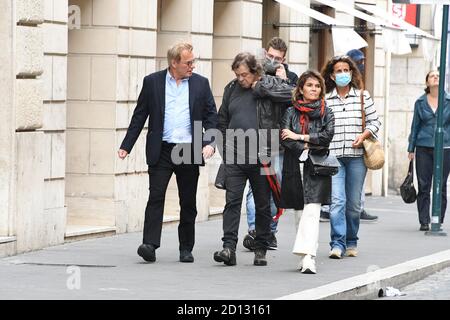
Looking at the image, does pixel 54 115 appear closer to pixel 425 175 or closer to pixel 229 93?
pixel 229 93

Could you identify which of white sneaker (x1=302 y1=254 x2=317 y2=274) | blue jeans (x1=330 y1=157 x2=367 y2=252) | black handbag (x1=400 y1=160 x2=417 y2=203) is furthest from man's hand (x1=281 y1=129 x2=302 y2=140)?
black handbag (x1=400 y1=160 x2=417 y2=203)

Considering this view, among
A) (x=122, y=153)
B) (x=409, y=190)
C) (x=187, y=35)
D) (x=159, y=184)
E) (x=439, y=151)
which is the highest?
(x=187, y=35)

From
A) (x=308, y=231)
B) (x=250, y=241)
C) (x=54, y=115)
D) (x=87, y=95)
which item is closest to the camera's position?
(x=308, y=231)

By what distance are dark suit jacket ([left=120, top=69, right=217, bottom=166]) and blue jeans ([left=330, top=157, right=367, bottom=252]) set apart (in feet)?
4.90

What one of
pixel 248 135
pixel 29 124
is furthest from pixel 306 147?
pixel 29 124

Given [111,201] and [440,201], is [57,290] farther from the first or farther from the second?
[440,201]

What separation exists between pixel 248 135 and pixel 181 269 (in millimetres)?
1253

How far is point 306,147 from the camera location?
1326 cm

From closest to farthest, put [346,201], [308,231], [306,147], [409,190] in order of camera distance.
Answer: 1. [308,231]
2. [306,147]
3. [346,201]
4. [409,190]

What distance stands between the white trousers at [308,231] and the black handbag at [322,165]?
280 mm

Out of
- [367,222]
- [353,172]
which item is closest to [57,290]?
[353,172]

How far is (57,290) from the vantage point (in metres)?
11.4
